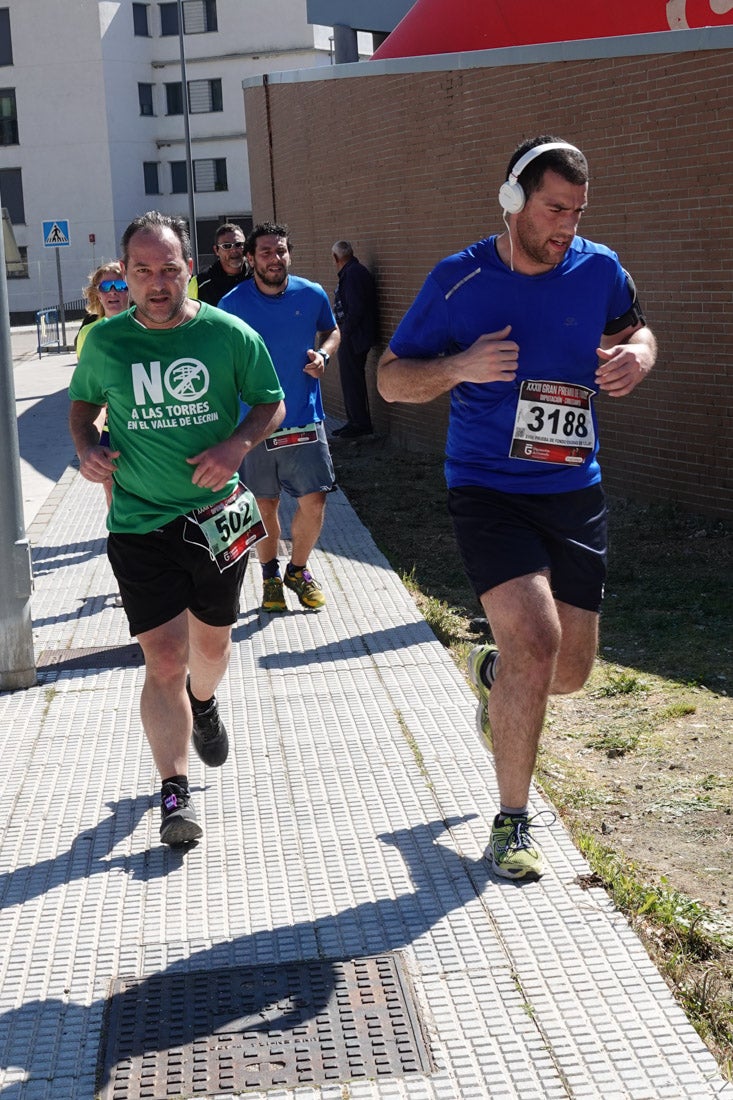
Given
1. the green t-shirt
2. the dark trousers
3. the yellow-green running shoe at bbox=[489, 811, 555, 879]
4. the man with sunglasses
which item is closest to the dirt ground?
the yellow-green running shoe at bbox=[489, 811, 555, 879]

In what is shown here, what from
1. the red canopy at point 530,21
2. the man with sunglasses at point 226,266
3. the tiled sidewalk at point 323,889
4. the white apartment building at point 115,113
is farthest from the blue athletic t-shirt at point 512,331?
the white apartment building at point 115,113

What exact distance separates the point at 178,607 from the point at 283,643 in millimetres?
2537

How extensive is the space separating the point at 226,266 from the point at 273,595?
115 inches

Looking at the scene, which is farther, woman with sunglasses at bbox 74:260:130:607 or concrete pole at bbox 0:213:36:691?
woman with sunglasses at bbox 74:260:130:607

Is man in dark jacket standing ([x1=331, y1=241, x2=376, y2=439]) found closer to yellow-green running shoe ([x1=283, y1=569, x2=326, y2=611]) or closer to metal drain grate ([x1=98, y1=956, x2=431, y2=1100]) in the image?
yellow-green running shoe ([x1=283, y1=569, x2=326, y2=611])

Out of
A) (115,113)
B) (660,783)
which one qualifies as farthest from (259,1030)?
(115,113)

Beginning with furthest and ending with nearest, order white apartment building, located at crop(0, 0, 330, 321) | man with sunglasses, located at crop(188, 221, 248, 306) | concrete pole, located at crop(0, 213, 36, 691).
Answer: white apartment building, located at crop(0, 0, 330, 321), man with sunglasses, located at crop(188, 221, 248, 306), concrete pole, located at crop(0, 213, 36, 691)

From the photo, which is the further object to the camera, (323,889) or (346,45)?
(346,45)

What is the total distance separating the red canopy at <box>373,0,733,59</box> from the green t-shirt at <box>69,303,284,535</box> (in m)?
7.96

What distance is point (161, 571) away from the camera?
4711 millimetres

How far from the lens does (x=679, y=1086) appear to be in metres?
3.19

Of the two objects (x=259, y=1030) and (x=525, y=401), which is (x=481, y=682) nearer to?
(x=525, y=401)

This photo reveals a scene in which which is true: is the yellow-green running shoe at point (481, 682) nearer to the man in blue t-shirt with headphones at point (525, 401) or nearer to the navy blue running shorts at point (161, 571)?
the man in blue t-shirt with headphones at point (525, 401)

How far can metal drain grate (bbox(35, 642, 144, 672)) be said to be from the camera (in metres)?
6.91
